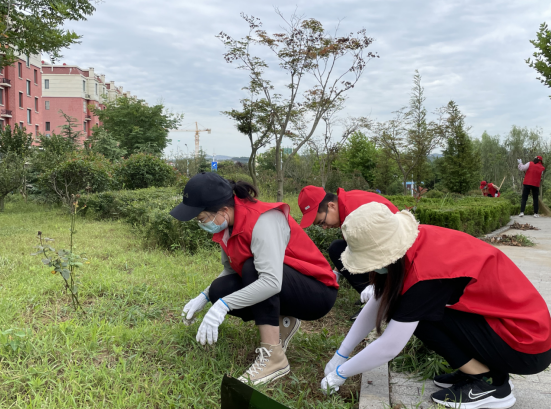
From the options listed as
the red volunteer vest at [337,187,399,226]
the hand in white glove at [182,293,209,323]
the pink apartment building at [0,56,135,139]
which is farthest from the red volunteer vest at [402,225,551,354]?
the pink apartment building at [0,56,135,139]

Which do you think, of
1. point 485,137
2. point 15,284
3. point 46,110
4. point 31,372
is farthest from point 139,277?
point 46,110

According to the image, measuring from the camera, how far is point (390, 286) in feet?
5.44

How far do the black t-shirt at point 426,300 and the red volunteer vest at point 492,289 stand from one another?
35mm

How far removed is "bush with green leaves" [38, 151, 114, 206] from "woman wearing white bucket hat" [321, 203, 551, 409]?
903 cm

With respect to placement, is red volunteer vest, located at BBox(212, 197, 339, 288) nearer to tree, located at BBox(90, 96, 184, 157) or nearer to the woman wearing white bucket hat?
the woman wearing white bucket hat

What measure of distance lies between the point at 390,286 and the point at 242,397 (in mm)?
1250

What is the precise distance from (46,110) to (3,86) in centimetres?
2159

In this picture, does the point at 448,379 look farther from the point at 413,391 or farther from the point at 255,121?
the point at 255,121

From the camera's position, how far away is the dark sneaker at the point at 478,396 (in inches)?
72.2

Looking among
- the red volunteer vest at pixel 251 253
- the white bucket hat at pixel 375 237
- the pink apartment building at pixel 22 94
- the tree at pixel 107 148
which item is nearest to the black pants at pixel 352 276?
the red volunteer vest at pixel 251 253

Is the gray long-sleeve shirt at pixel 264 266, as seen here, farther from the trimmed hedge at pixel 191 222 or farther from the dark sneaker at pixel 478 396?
the trimmed hedge at pixel 191 222

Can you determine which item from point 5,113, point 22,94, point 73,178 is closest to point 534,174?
point 73,178

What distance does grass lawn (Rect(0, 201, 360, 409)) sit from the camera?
76.5 inches

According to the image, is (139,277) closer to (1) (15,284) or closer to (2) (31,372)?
(1) (15,284)
